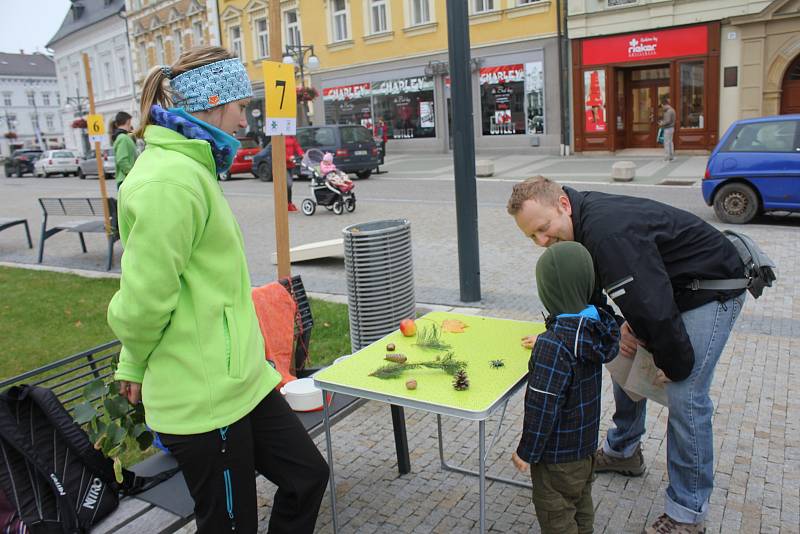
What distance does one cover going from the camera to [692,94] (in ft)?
72.0

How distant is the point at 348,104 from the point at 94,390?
29655mm

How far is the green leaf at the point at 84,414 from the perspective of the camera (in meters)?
2.73

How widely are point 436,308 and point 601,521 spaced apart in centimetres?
368

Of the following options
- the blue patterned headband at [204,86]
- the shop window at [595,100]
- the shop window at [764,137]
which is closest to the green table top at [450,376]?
the blue patterned headband at [204,86]

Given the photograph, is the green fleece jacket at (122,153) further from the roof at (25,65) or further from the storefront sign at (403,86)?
the roof at (25,65)

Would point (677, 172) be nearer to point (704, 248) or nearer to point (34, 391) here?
point (704, 248)

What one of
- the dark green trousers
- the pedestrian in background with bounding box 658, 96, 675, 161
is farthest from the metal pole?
the pedestrian in background with bounding box 658, 96, 675, 161

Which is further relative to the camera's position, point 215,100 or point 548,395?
point 548,395

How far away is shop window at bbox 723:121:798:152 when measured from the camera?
9.96m

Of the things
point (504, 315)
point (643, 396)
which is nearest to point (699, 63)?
point (504, 315)

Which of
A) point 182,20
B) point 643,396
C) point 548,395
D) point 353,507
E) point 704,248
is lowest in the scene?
point 353,507

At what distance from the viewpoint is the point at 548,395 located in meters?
2.47

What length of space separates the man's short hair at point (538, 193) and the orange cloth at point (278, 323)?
1.69 m

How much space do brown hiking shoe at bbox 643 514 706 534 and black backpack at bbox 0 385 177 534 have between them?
213cm
